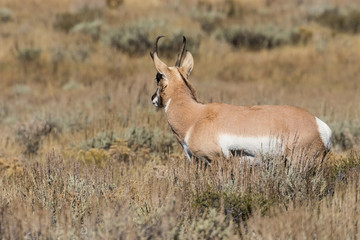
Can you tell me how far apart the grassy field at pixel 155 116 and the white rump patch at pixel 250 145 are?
0.11 metres

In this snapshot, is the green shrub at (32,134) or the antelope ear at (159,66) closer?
the antelope ear at (159,66)

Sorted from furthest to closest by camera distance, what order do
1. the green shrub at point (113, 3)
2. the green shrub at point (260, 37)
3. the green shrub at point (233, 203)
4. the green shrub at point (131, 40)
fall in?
the green shrub at point (113, 3), the green shrub at point (260, 37), the green shrub at point (131, 40), the green shrub at point (233, 203)

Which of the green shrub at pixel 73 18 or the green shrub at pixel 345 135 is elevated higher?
the green shrub at pixel 73 18

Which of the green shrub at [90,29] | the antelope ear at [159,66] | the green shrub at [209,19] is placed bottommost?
the green shrub at [90,29]

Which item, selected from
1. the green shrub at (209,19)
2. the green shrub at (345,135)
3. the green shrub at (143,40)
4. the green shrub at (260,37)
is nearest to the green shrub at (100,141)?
the green shrub at (345,135)

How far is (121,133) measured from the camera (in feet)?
25.9

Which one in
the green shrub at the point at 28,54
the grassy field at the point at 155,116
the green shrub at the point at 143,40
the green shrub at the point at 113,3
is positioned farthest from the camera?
the green shrub at the point at 113,3

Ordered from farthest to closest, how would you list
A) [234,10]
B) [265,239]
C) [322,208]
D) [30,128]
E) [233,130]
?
[234,10]
[30,128]
[233,130]
[322,208]
[265,239]

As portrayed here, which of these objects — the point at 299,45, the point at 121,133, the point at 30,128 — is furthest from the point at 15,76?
the point at 299,45

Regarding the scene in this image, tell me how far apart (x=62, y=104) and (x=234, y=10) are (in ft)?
50.6

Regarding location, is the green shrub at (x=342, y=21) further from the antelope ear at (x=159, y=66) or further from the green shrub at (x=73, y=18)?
the antelope ear at (x=159, y=66)

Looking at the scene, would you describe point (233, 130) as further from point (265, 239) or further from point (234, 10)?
point (234, 10)

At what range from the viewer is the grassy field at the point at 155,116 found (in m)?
3.40

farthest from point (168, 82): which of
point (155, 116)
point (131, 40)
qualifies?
point (131, 40)
